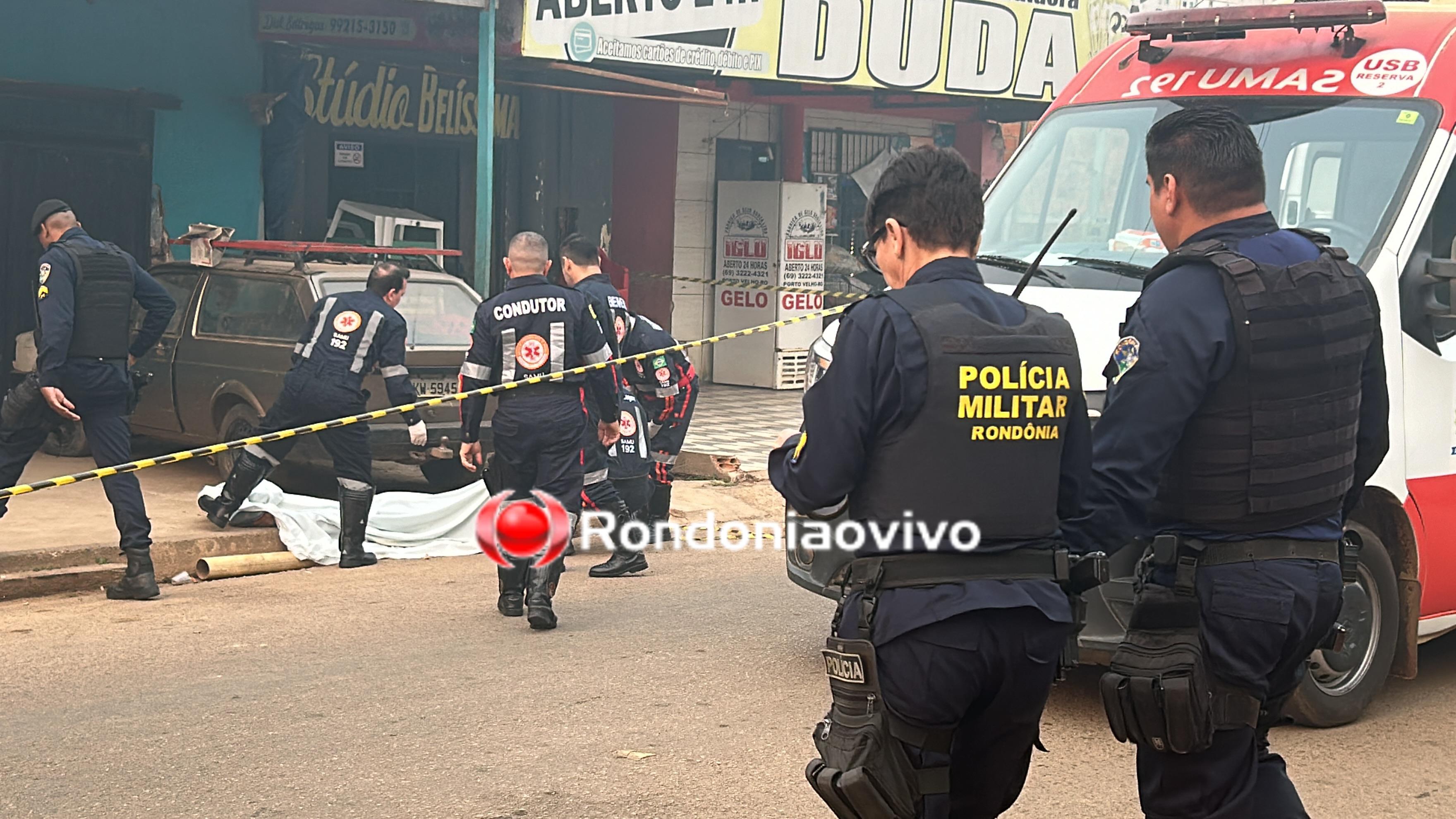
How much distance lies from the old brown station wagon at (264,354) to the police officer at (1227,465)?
6974 mm

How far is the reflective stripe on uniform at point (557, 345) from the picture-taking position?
7617 millimetres

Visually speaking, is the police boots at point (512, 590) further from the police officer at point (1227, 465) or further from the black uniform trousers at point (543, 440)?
the police officer at point (1227, 465)

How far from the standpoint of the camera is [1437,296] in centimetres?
571

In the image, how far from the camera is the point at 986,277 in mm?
6332

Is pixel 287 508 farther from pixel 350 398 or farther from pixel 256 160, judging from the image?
pixel 256 160

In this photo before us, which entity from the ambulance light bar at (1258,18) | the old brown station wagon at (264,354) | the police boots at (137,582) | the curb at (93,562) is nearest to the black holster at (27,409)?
the curb at (93,562)

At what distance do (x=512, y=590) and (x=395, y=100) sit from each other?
861cm

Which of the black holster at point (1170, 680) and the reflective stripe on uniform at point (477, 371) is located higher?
the reflective stripe on uniform at point (477, 371)

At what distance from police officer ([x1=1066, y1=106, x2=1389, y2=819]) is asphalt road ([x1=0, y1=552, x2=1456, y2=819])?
1.45 m

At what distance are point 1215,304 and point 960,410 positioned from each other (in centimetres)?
72

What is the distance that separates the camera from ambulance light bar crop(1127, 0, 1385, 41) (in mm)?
5992

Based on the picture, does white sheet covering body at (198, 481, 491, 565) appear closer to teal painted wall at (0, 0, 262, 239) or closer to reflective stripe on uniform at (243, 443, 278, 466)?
reflective stripe on uniform at (243, 443, 278, 466)

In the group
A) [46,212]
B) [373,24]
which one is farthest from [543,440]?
[373,24]

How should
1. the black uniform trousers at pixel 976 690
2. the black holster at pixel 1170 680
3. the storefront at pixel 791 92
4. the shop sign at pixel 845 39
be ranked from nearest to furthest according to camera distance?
the black uniform trousers at pixel 976 690
the black holster at pixel 1170 680
the shop sign at pixel 845 39
the storefront at pixel 791 92
